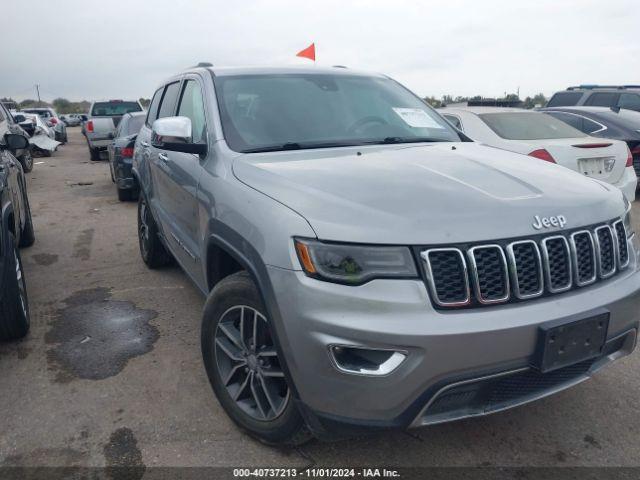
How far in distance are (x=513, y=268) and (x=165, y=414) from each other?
6.29 feet

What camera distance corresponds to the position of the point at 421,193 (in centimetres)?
225

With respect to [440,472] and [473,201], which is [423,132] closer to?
[473,201]

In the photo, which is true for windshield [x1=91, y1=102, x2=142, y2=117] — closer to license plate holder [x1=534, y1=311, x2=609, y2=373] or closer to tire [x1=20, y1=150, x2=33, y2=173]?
tire [x1=20, y1=150, x2=33, y2=173]

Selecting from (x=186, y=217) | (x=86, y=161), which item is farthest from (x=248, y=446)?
(x=86, y=161)

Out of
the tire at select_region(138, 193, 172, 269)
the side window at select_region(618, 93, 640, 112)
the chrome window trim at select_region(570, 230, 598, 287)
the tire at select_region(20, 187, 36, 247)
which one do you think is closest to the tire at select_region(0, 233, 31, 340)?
the tire at select_region(138, 193, 172, 269)

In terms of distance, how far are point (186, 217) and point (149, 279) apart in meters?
1.85

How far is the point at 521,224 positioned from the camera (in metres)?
2.12

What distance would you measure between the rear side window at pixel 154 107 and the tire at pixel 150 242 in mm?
705

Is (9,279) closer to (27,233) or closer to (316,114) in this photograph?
(316,114)

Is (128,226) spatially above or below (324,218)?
below

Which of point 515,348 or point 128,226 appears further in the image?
point 128,226

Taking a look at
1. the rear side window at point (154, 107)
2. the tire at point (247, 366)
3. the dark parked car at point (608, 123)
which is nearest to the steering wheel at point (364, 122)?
the tire at point (247, 366)

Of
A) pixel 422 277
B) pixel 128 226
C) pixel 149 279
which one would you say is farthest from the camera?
pixel 128 226

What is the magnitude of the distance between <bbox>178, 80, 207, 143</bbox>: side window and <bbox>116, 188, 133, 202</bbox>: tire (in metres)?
5.46
